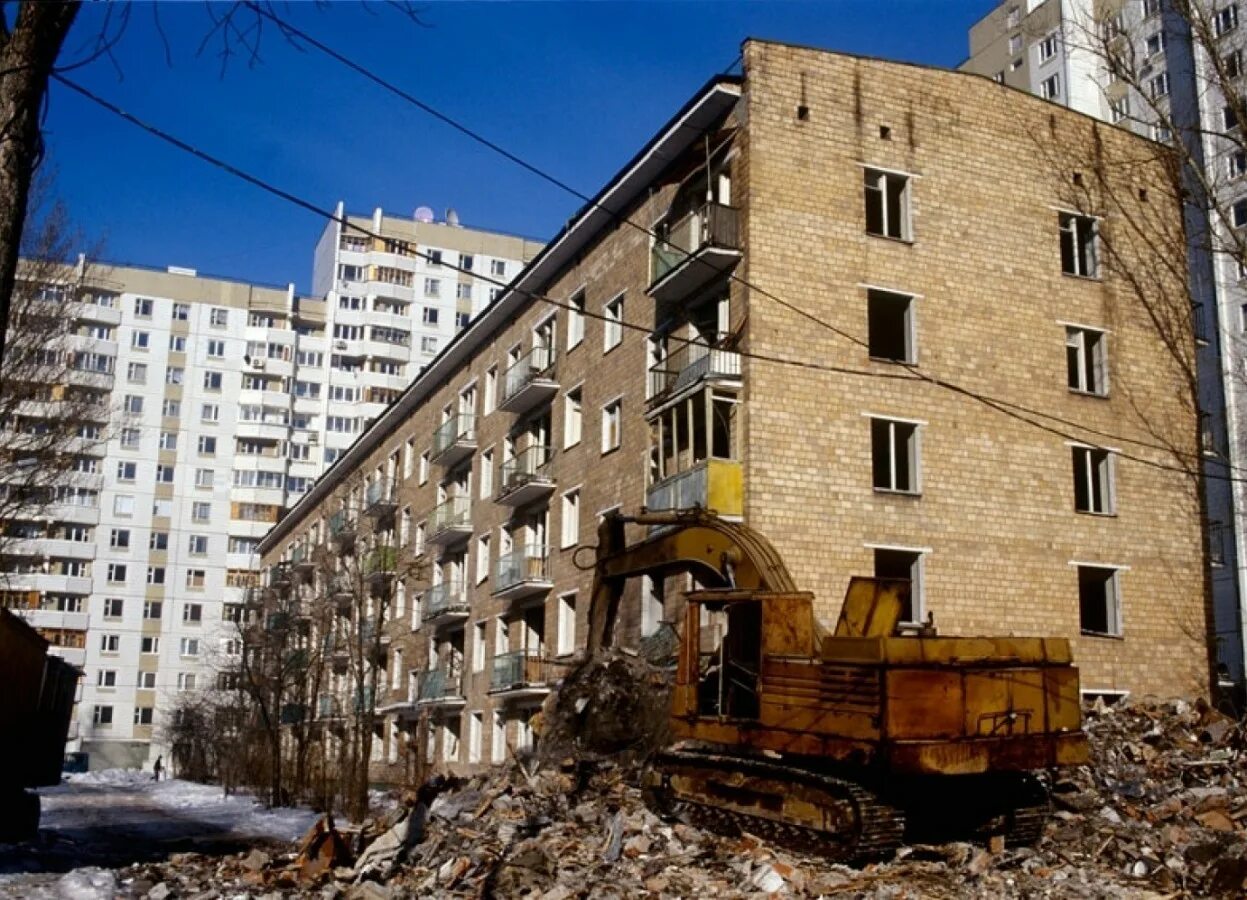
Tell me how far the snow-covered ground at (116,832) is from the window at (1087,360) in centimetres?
1870

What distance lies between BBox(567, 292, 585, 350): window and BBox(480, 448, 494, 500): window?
616 cm

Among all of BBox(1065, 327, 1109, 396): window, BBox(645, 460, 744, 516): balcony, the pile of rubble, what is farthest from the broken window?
the pile of rubble

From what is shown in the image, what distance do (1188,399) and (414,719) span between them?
86.8 ft

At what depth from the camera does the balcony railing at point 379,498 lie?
4456cm

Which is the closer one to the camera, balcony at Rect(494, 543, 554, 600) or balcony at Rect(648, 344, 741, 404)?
balcony at Rect(648, 344, 741, 404)

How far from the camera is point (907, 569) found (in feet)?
78.6

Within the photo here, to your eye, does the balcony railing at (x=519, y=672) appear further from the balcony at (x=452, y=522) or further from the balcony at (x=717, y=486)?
the balcony at (x=717, y=486)

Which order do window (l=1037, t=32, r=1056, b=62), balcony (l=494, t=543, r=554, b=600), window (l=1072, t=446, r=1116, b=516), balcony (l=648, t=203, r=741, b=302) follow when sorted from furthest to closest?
window (l=1037, t=32, r=1056, b=62)
balcony (l=494, t=543, r=554, b=600)
window (l=1072, t=446, r=1116, b=516)
balcony (l=648, t=203, r=741, b=302)

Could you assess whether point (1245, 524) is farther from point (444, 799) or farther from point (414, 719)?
point (444, 799)

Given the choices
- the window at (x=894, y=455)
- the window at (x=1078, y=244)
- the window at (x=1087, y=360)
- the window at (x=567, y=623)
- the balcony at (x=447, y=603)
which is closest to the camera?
the window at (x=894, y=455)

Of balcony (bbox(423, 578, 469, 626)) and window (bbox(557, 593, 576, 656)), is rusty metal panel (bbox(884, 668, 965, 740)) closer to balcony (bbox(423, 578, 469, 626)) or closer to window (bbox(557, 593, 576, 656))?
window (bbox(557, 593, 576, 656))

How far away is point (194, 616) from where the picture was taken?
76.6 m

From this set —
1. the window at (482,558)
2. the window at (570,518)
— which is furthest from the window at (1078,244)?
the window at (482,558)

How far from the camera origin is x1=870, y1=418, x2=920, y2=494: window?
24.2 m
